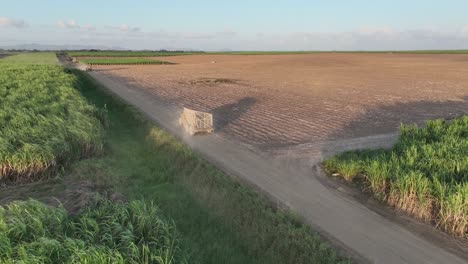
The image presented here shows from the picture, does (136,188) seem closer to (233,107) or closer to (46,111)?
(46,111)

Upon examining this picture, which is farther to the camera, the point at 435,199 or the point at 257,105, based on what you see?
the point at 257,105

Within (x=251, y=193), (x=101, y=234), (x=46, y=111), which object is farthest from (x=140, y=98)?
(x=101, y=234)

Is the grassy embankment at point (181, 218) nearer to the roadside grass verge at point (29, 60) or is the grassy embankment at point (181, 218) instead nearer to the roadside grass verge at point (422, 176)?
the roadside grass verge at point (422, 176)

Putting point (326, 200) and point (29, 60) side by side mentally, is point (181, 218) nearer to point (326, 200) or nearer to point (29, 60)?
point (326, 200)

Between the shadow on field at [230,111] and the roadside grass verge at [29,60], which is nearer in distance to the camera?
the shadow on field at [230,111]

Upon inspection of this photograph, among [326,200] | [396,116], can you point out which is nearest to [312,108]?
[396,116]

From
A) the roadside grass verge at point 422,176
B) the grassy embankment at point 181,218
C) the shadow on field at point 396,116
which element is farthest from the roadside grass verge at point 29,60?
the roadside grass verge at point 422,176
